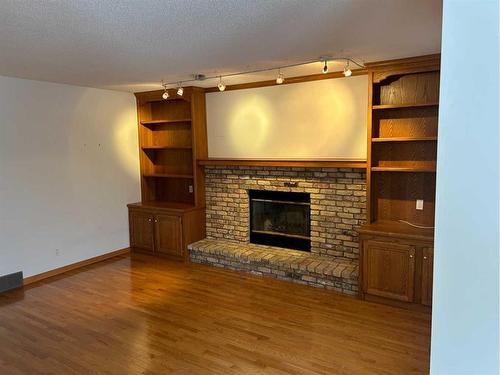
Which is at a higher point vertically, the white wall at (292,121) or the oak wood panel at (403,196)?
the white wall at (292,121)

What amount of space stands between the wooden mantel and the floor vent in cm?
268

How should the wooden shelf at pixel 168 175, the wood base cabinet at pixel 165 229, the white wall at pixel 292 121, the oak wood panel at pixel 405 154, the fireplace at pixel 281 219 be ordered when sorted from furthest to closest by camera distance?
the wooden shelf at pixel 168 175 < the wood base cabinet at pixel 165 229 < the fireplace at pixel 281 219 < the white wall at pixel 292 121 < the oak wood panel at pixel 405 154

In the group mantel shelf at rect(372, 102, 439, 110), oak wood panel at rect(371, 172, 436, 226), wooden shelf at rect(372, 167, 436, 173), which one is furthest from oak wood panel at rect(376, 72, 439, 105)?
oak wood panel at rect(371, 172, 436, 226)

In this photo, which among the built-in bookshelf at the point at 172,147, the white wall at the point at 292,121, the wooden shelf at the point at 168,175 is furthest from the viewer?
the wooden shelf at the point at 168,175

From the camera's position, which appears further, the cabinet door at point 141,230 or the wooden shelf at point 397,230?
the cabinet door at point 141,230

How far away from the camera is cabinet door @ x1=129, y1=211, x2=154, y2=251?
579 centimetres

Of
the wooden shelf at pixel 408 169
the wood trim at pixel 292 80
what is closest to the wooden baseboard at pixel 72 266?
the wood trim at pixel 292 80

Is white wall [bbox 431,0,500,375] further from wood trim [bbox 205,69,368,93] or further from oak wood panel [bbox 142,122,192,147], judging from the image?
oak wood panel [bbox 142,122,192,147]

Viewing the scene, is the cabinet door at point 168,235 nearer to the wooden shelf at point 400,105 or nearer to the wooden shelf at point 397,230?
the wooden shelf at point 397,230

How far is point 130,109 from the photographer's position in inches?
236

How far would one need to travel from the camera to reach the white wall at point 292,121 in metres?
4.46

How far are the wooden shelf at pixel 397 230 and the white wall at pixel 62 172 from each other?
371 centimetres

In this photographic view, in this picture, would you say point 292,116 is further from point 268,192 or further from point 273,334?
point 273,334

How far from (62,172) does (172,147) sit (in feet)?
5.04
